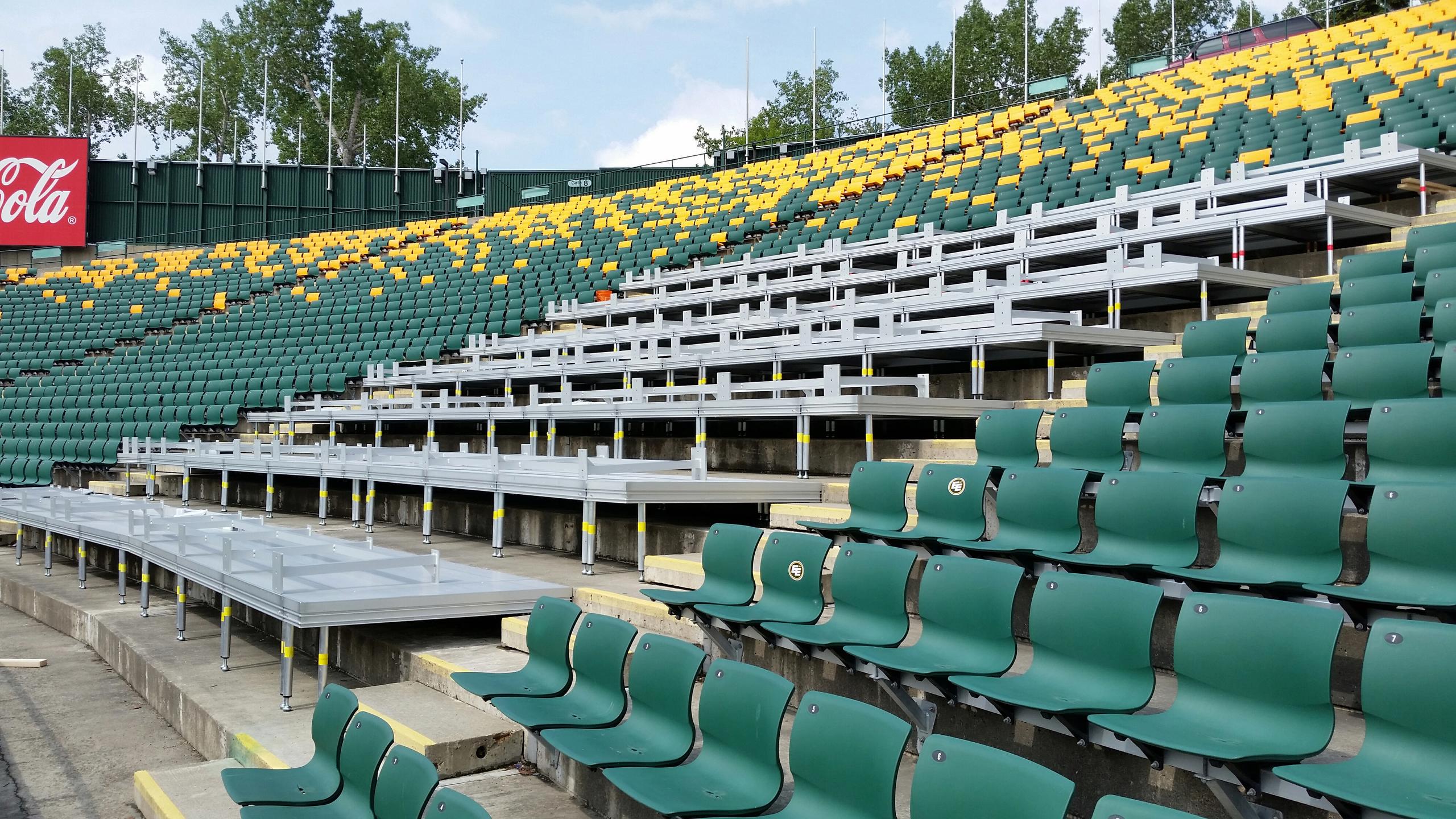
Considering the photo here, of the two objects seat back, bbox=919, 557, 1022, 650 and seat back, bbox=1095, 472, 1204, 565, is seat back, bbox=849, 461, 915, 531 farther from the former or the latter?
seat back, bbox=919, 557, 1022, 650

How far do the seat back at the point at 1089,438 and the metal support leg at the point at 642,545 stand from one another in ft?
7.62

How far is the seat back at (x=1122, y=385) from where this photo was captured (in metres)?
5.39

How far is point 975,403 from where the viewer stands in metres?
6.88

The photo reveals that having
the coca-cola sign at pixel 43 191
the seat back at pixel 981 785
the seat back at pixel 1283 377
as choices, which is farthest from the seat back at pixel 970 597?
the coca-cola sign at pixel 43 191

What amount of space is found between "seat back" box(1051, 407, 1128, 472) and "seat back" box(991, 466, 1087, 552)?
49 centimetres

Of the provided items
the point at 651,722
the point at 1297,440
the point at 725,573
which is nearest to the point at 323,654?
the point at 725,573

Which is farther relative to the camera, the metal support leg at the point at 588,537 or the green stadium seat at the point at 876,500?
the metal support leg at the point at 588,537

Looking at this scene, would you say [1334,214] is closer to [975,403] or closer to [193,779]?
[975,403]

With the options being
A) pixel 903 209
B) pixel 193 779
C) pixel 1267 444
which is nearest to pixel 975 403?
pixel 1267 444

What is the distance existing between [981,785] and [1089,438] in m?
3.08

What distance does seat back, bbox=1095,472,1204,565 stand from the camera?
3.59 m

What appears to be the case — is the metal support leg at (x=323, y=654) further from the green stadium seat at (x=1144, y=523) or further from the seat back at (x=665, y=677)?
the green stadium seat at (x=1144, y=523)

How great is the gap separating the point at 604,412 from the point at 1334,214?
19.4ft

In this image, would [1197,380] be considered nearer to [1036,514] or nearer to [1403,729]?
[1036,514]
